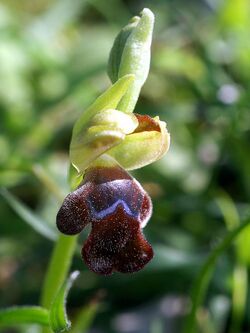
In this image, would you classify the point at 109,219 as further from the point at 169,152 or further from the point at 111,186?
the point at 169,152

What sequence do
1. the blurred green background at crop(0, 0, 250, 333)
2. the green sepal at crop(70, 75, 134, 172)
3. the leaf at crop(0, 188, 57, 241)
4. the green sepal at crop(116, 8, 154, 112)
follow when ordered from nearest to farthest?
the green sepal at crop(70, 75, 134, 172) < the green sepal at crop(116, 8, 154, 112) < the leaf at crop(0, 188, 57, 241) < the blurred green background at crop(0, 0, 250, 333)

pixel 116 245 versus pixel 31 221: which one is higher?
pixel 116 245

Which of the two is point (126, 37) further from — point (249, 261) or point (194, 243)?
point (194, 243)

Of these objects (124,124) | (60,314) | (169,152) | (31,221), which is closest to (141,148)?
(124,124)

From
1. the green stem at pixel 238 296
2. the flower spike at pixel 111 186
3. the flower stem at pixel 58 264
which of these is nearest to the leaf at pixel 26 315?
the flower stem at pixel 58 264

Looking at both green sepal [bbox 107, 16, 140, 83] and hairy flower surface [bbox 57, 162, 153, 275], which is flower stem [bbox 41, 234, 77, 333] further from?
green sepal [bbox 107, 16, 140, 83]

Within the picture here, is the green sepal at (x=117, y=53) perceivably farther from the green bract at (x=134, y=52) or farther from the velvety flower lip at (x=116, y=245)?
the velvety flower lip at (x=116, y=245)

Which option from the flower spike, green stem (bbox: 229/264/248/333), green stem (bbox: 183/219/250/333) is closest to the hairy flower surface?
the flower spike
